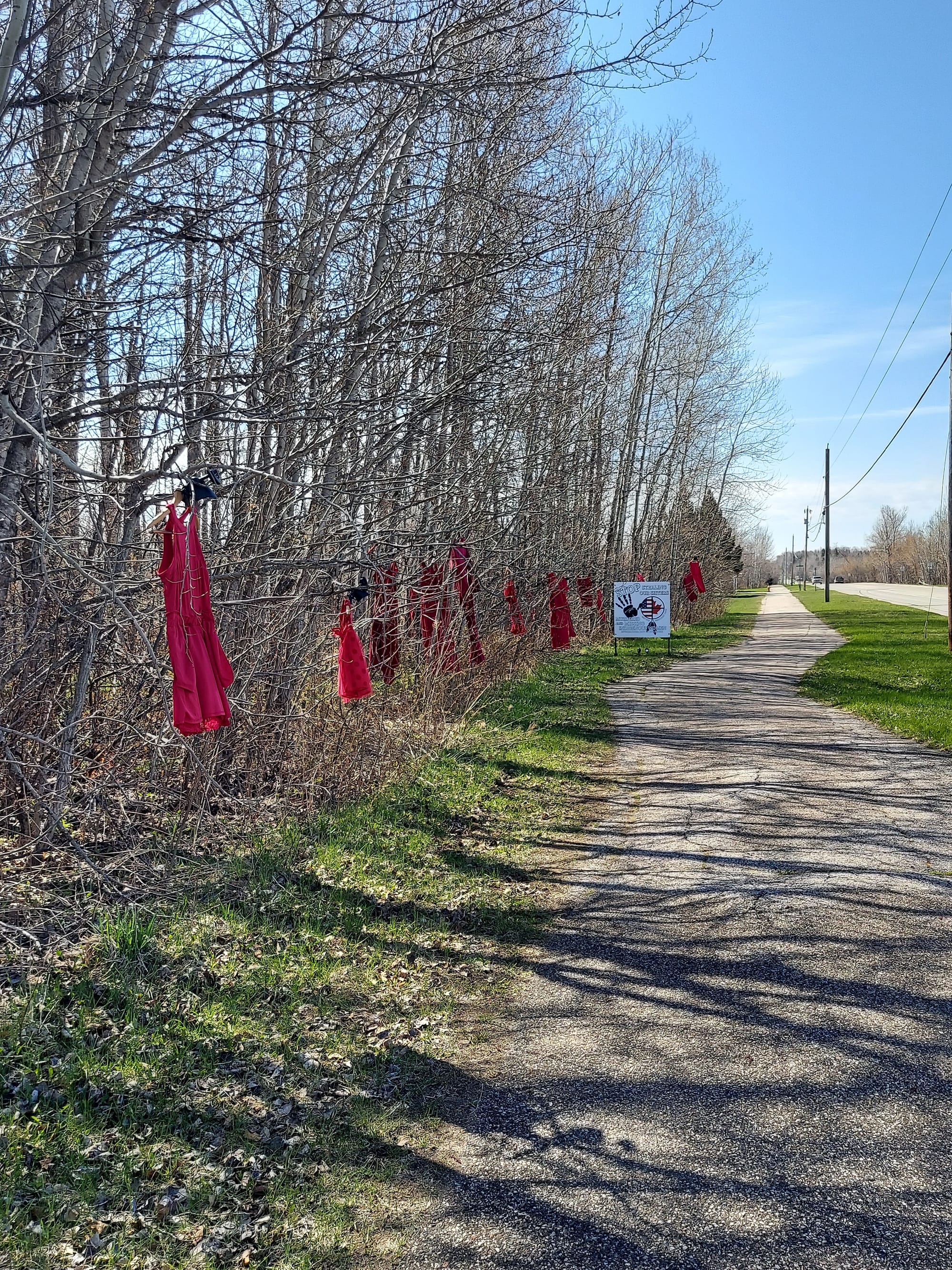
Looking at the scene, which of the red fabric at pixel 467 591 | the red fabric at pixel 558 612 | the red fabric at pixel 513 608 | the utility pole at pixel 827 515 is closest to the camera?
the red fabric at pixel 467 591

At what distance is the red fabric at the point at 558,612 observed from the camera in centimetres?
1738

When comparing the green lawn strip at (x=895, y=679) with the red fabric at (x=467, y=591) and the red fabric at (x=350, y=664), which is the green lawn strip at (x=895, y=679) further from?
the red fabric at (x=350, y=664)

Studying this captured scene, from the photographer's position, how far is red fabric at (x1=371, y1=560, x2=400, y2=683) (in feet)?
31.0

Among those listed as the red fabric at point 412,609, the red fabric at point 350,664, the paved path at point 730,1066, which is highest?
the red fabric at point 412,609

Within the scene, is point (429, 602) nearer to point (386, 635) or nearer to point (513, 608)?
point (386, 635)

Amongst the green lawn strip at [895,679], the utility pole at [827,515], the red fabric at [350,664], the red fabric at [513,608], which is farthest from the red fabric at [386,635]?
the utility pole at [827,515]

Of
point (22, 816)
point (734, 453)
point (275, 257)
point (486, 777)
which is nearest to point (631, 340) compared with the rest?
point (734, 453)

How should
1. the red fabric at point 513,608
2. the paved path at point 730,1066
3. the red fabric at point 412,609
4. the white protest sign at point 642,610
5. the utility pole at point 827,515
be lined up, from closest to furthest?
the paved path at point 730,1066 < the red fabric at point 412,609 < the red fabric at point 513,608 < the white protest sign at point 642,610 < the utility pole at point 827,515

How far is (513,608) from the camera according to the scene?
14930 mm

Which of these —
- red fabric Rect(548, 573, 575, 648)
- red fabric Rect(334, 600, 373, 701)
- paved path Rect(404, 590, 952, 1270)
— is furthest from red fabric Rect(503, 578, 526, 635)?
red fabric Rect(334, 600, 373, 701)

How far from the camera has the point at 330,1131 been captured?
3.61m

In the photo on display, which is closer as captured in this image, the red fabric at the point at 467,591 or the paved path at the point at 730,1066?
the paved path at the point at 730,1066

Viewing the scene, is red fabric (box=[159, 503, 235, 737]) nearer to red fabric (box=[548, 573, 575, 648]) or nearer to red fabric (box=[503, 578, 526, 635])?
red fabric (box=[503, 578, 526, 635])

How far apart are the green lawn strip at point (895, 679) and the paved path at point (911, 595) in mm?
4304
